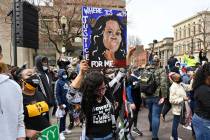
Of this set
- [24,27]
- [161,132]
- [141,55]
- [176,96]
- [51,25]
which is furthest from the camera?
[51,25]

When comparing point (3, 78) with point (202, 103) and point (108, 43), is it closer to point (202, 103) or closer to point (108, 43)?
point (108, 43)

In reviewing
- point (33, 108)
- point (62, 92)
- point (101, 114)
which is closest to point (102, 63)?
point (101, 114)

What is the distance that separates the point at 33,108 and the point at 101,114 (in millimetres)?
813

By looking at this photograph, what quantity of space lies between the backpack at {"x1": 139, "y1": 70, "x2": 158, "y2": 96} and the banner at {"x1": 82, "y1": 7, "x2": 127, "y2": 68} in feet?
11.1

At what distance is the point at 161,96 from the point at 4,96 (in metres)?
5.76

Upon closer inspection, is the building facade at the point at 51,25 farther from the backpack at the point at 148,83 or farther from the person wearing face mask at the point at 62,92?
the backpack at the point at 148,83

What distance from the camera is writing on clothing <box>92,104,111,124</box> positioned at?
15.6 feet

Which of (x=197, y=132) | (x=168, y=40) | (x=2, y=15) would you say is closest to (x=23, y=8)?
(x=197, y=132)

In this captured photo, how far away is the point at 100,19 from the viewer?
556cm

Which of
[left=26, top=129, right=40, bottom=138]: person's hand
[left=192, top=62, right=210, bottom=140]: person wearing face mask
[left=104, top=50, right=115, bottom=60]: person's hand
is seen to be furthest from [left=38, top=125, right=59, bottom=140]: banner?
[left=192, top=62, right=210, bottom=140]: person wearing face mask

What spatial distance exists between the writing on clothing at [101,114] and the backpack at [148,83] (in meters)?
4.34

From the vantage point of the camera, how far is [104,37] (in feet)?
18.0

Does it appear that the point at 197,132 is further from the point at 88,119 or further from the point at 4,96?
the point at 4,96

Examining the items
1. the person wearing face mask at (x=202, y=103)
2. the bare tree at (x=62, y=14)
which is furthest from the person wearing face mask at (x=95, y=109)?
the bare tree at (x=62, y=14)
